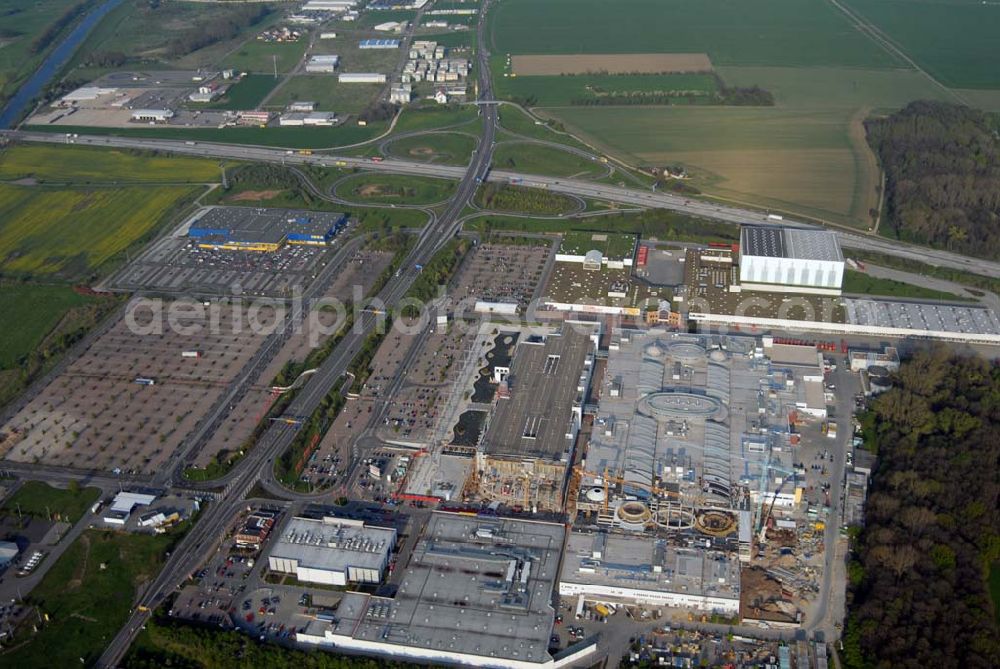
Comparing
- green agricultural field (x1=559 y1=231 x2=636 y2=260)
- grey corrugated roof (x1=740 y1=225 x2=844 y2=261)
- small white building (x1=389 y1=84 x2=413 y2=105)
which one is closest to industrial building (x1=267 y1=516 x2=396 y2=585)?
green agricultural field (x1=559 y1=231 x2=636 y2=260)

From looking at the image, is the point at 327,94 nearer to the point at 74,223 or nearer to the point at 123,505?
the point at 74,223

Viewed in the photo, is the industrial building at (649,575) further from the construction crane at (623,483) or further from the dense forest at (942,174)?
the dense forest at (942,174)

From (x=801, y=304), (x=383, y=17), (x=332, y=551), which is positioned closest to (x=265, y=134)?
(x=383, y=17)

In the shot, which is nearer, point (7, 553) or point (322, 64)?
point (7, 553)

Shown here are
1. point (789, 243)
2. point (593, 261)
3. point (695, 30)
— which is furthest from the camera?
point (695, 30)

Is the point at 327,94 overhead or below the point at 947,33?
overhead

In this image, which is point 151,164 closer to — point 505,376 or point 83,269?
point 83,269

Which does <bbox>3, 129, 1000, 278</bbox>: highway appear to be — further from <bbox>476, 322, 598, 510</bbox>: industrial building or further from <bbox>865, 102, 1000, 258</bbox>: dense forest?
<bbox>476, 322, 598, 510</bbox>: industrial building
